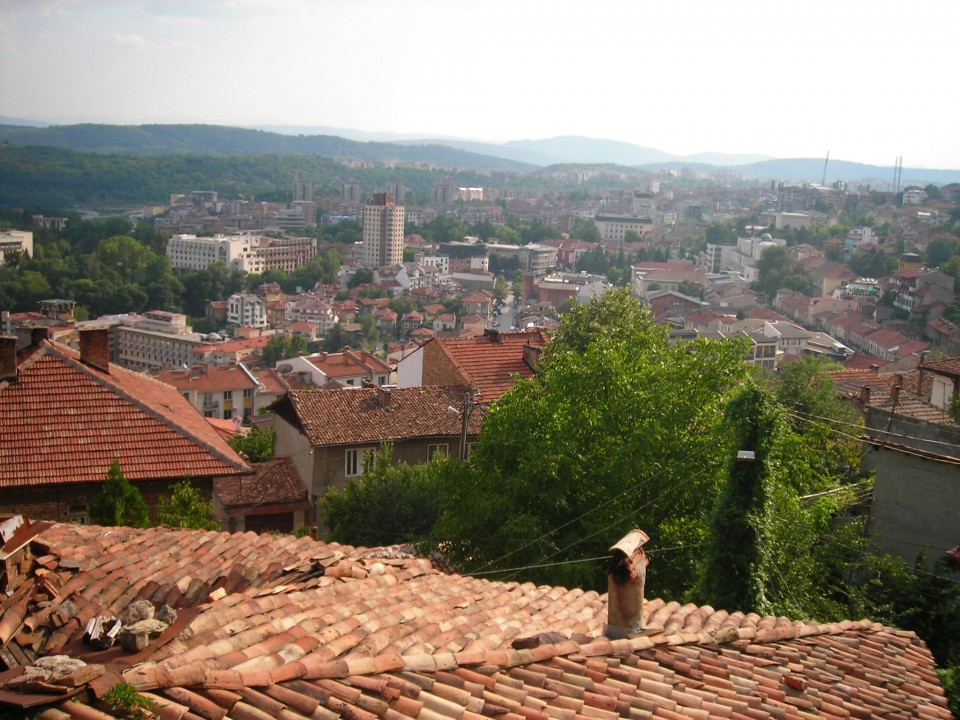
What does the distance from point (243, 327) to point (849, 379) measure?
72.8 meters

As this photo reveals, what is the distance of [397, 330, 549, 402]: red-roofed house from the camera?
1988 centimetres

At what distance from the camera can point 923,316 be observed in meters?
67.4

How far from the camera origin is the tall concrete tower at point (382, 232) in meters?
142

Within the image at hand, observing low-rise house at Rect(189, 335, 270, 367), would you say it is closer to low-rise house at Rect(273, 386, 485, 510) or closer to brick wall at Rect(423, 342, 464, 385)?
brick wall at Rect(423, 342, 464, 385)

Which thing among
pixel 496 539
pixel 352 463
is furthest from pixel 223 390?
pixel 496 539

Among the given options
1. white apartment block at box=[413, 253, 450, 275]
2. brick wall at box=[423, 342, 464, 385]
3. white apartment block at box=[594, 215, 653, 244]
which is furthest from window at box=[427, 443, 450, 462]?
white apartment block at box=[594, 215, 653, 244]

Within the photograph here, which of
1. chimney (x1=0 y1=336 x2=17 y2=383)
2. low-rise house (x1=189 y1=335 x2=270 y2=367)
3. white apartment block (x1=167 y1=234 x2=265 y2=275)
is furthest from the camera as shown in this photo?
white apartment block (x1=167 y1=234 x2=265 y2=275)

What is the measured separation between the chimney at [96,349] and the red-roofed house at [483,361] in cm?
805

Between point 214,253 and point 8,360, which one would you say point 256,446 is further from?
point 214,253

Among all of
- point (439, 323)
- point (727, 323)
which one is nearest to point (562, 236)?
point (439, 323)

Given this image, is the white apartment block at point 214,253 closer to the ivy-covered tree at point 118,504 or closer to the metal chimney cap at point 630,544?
the ivy-covered tree at point 118,504

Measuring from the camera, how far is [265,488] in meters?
17.8

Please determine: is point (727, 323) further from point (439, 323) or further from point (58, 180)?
point (58, 180)

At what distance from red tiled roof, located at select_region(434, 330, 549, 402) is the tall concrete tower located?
397 feet
